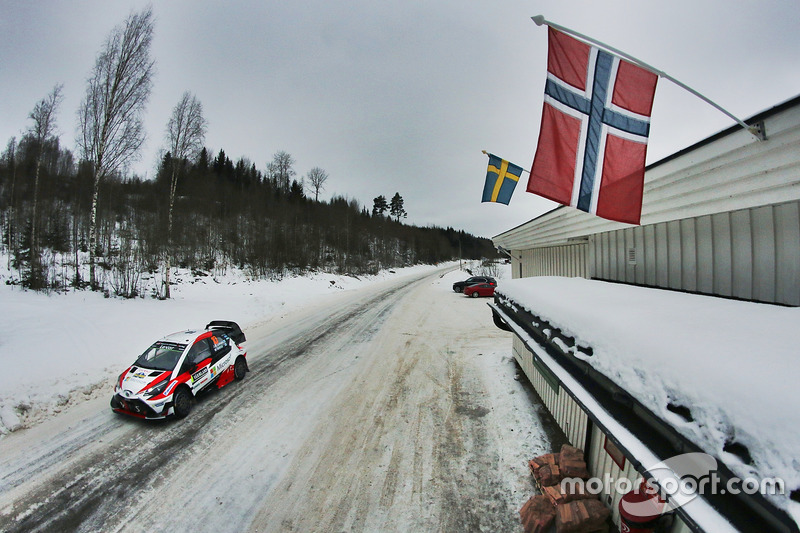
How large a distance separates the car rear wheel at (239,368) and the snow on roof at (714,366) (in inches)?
309

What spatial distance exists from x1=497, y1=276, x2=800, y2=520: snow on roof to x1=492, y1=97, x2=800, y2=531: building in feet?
0.13

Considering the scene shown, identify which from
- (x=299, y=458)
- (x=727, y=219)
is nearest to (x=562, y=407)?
(x=727, y=219)

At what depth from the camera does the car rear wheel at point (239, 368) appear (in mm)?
8163

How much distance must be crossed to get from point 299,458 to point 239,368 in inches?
158

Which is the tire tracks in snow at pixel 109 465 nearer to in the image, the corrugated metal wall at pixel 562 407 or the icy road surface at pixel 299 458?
the icy road surface at pixel 299 458

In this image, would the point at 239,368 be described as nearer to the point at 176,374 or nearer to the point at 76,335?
the point at 176,374

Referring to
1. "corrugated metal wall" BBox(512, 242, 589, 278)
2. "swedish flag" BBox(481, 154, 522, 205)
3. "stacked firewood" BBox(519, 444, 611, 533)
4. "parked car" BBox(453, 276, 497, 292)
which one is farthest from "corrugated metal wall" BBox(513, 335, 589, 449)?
"parked car" BBox(453, 276, 497, 292)

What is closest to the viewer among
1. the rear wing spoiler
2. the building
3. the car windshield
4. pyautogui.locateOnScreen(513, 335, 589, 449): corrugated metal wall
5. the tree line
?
the building

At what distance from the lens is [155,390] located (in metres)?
6.18

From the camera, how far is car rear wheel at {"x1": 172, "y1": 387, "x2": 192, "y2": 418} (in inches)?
249

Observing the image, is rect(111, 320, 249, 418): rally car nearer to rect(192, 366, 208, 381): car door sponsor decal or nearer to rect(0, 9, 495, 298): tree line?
rect(192, 366, 208, 381): car door sponsor decal

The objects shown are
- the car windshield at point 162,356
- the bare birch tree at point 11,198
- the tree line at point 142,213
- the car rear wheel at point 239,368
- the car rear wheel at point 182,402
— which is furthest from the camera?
the bare birch tree at point 11,198

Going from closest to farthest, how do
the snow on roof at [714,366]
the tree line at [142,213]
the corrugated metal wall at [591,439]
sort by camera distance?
the snow on roof at [714,366], the corrugated metal wall at [591,439], the tree line at [142,213]

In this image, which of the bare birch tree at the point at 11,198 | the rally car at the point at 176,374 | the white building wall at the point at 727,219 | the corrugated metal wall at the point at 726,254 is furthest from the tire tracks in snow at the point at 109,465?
the bare birch tree at the point at 11,198
